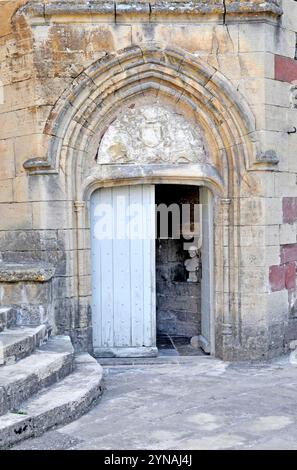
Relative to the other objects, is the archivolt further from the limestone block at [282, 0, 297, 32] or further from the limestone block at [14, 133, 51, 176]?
the limestone block at [282, 0, 297, 32]

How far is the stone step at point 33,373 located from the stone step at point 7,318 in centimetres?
39

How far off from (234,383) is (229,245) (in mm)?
1555

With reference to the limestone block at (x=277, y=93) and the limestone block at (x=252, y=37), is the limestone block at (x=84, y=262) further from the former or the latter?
the limestone block at (x=252, y=37)

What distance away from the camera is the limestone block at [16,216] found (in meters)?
6.12

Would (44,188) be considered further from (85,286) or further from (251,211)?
(251,211)

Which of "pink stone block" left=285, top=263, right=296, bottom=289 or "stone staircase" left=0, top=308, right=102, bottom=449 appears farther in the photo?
"pink stone block" left=285, top=263, right=296, bottom=289

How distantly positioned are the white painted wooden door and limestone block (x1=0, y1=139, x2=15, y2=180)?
1.01 m

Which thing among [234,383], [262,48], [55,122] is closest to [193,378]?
[234,383]

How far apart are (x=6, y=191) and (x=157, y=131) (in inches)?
68.7

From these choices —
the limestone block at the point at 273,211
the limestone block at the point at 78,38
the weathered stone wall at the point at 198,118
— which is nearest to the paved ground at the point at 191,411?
the weathered stone wall at the point at 198,118

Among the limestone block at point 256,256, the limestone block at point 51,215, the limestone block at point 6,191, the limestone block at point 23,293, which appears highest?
the limestone block at point 6,191

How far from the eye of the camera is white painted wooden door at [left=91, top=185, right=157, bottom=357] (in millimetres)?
6520

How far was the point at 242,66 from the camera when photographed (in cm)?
607

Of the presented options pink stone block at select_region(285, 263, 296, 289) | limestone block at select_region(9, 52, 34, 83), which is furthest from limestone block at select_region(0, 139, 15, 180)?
pink stone block at select_region(285, 263, 296, 289)
